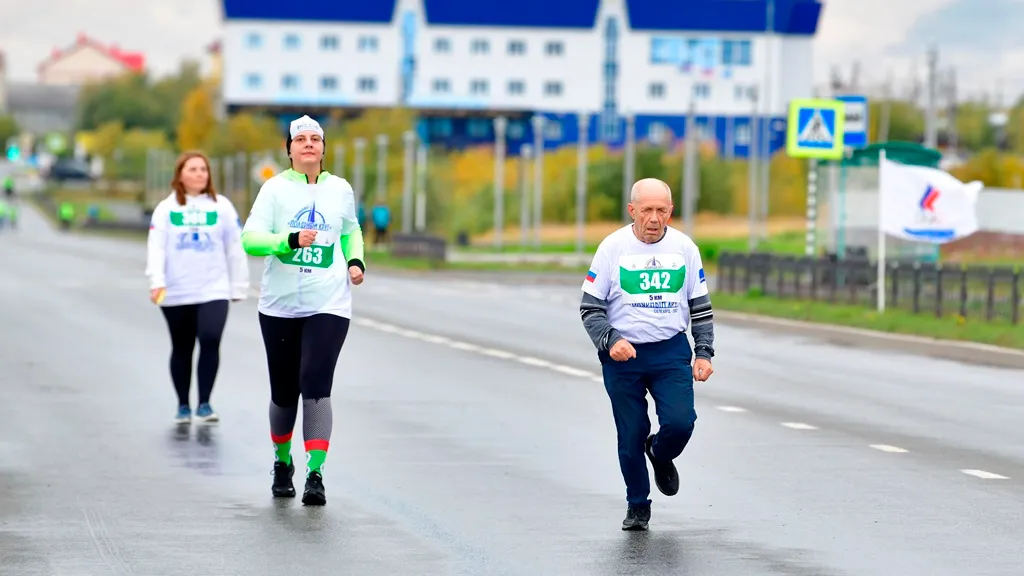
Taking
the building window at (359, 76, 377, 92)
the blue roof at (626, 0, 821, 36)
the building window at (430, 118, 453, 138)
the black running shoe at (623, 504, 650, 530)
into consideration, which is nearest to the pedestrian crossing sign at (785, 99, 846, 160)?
the black running shoe at (623, 504, 650, 530)

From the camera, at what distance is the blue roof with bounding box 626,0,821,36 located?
14650cm

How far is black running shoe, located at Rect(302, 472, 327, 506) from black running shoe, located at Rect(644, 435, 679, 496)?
1.62m

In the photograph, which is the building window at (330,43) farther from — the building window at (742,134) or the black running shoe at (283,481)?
the black running shoe at (283,481)

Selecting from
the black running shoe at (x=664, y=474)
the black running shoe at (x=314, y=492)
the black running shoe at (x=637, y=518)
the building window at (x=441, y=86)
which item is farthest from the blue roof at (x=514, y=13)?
the black running shoe at (x=637, y=518)

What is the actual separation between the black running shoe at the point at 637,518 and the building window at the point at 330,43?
139634 mm

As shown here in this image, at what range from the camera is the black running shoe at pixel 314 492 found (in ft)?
34.3

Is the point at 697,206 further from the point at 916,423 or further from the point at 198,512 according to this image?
the point at 198,512

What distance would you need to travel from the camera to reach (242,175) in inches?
4077

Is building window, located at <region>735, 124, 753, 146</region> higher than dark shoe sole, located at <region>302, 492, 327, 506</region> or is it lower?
lower

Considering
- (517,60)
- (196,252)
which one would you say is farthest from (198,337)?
(517,60)

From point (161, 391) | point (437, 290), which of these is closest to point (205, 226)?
point (161, 391)

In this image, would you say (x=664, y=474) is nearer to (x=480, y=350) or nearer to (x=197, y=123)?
(x=480, y=350)

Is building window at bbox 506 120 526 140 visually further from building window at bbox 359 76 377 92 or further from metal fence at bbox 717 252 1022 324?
metal fence at bbox 717 252 1022 324

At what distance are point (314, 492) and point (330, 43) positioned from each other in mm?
138947
